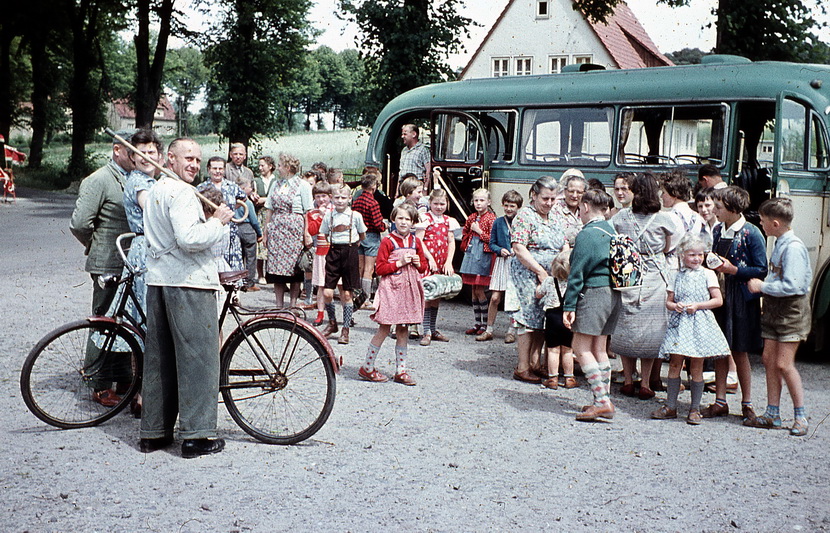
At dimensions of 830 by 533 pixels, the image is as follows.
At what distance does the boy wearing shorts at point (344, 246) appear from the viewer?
9.56 metres

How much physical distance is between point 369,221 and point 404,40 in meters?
12.6

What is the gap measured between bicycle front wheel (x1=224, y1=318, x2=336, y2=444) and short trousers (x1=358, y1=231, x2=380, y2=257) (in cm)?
473

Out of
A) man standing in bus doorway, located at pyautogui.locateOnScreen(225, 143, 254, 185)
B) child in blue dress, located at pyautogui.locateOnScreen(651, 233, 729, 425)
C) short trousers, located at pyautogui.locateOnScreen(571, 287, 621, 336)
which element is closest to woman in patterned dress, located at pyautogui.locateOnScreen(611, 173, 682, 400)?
child in blue dress, located at pyautogui.locateOnScreen(651, 233, 729, 425)

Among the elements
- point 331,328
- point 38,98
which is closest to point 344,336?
point 331,328

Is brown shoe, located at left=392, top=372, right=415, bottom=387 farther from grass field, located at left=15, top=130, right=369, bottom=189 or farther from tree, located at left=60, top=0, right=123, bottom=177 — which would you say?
tree, located at left=60, top=0, right=123, bottom=177

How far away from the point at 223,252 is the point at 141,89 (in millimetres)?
23884

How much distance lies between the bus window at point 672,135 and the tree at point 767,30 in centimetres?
871

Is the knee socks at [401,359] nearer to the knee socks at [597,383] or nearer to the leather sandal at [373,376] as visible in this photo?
the leather sandal at [373,376]

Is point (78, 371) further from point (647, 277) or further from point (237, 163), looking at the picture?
point (237, 163)

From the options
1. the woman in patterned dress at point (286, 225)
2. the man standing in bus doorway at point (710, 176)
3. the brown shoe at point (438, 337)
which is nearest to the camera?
the man standing in bus doorway at point (710, 176)

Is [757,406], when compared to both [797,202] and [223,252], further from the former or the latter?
[223,252]

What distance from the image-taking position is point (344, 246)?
959 cm

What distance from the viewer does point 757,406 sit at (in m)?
7.39

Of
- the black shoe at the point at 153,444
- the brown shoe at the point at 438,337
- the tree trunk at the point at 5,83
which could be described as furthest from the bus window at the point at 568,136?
the tree trunk at the point at 5,83
